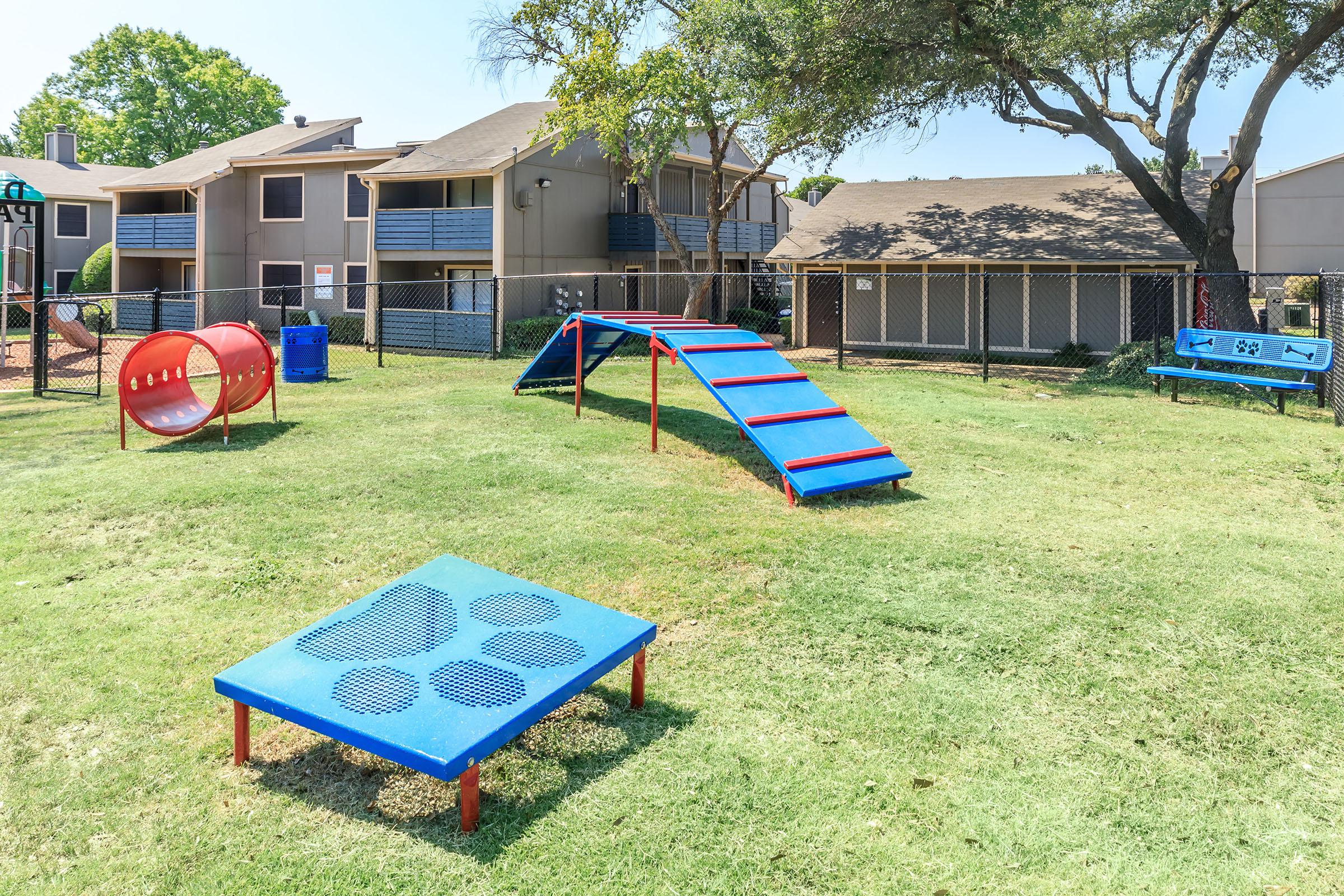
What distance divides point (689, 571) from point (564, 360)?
800 cm

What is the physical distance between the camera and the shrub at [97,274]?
32.5 metres

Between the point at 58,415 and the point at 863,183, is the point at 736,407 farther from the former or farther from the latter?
the point at 863,183

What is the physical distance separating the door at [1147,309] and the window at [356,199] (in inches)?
774

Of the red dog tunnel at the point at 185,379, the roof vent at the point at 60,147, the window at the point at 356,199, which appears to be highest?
the roof vent at the point at 60,147

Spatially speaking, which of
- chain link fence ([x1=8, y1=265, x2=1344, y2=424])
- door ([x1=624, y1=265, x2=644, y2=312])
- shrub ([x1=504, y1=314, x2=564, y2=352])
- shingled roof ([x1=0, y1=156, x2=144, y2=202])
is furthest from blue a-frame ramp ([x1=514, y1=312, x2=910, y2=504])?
shingled roof ([x1=0, y1=156, x2=144, y2=202])

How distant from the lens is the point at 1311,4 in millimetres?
17250

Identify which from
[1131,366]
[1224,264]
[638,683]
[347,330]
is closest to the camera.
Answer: [638,683]

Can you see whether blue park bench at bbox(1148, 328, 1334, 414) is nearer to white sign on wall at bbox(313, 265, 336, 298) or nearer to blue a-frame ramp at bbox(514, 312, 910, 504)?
blue a-frame ramp at bbox(514, 312, 910, 504)

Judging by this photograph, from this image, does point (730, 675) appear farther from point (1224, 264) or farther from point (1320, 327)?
point (1224, 264)

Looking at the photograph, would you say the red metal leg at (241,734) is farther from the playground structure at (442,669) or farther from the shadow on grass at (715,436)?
the shadow on grass at (715,436)

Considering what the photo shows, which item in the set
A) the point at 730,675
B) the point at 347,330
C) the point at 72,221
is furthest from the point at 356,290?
the point at 730,675

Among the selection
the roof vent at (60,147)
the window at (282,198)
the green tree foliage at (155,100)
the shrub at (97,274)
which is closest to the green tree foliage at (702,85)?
the window at (282,198)

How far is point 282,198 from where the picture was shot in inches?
1148

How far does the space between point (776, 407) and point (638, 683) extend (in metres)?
5.28
